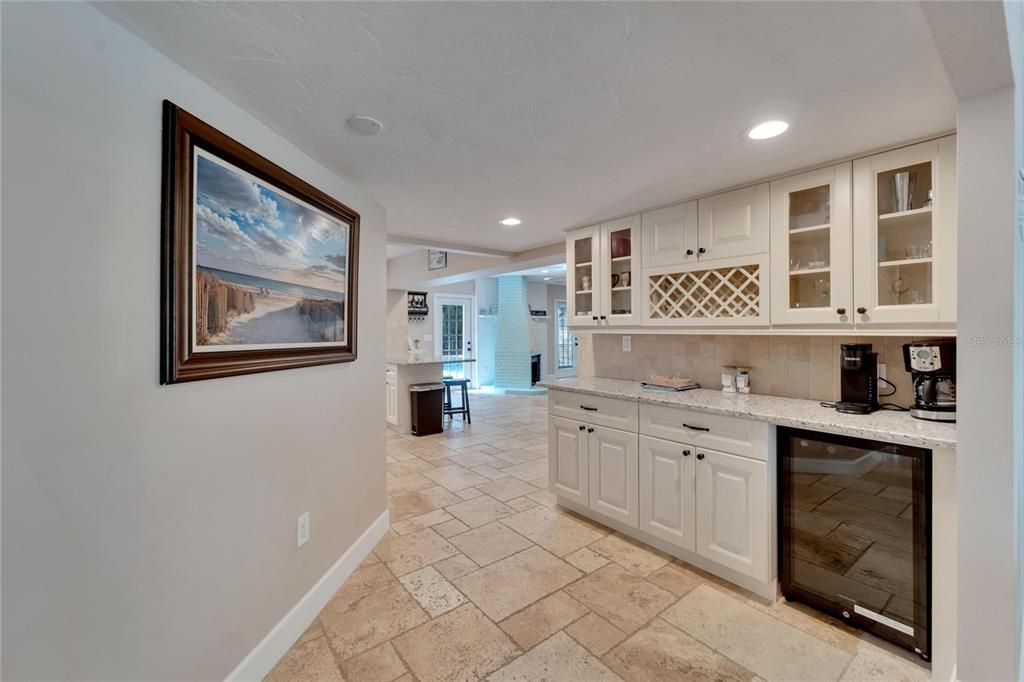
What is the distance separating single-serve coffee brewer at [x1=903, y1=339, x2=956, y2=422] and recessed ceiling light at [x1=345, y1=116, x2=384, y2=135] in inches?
96.2

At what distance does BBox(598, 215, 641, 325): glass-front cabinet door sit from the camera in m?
2.91

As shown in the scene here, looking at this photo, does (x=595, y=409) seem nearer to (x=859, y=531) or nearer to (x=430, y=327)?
(x=859, y=531)

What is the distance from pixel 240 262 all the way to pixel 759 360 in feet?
9.06

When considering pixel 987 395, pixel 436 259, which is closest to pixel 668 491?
pixel 987 395

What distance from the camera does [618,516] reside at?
8.79 feet

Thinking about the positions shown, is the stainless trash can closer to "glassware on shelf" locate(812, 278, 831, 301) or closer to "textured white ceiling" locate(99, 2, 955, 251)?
"textured white ceiling" locate(99, 2, 955, 251)

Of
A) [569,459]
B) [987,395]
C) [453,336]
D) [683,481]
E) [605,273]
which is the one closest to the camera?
[987,395]

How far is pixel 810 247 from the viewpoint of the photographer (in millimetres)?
2234

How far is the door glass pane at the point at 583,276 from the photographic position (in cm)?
328

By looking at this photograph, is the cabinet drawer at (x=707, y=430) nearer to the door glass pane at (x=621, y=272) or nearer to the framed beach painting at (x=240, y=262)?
the door glass pane at (x=621, y=272)

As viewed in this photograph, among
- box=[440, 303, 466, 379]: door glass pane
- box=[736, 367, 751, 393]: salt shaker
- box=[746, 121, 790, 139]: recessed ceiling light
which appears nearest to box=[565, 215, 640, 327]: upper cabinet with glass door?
box=[736, 367, 751, 393]: salt shaker

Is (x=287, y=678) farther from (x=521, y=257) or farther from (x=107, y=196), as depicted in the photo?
(x=521, y=257)

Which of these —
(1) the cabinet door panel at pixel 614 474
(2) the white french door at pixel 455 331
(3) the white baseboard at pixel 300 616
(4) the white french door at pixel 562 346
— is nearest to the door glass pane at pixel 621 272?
(1) the cabinet door panel at pixel 614 474

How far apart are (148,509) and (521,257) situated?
3839 millimetres
